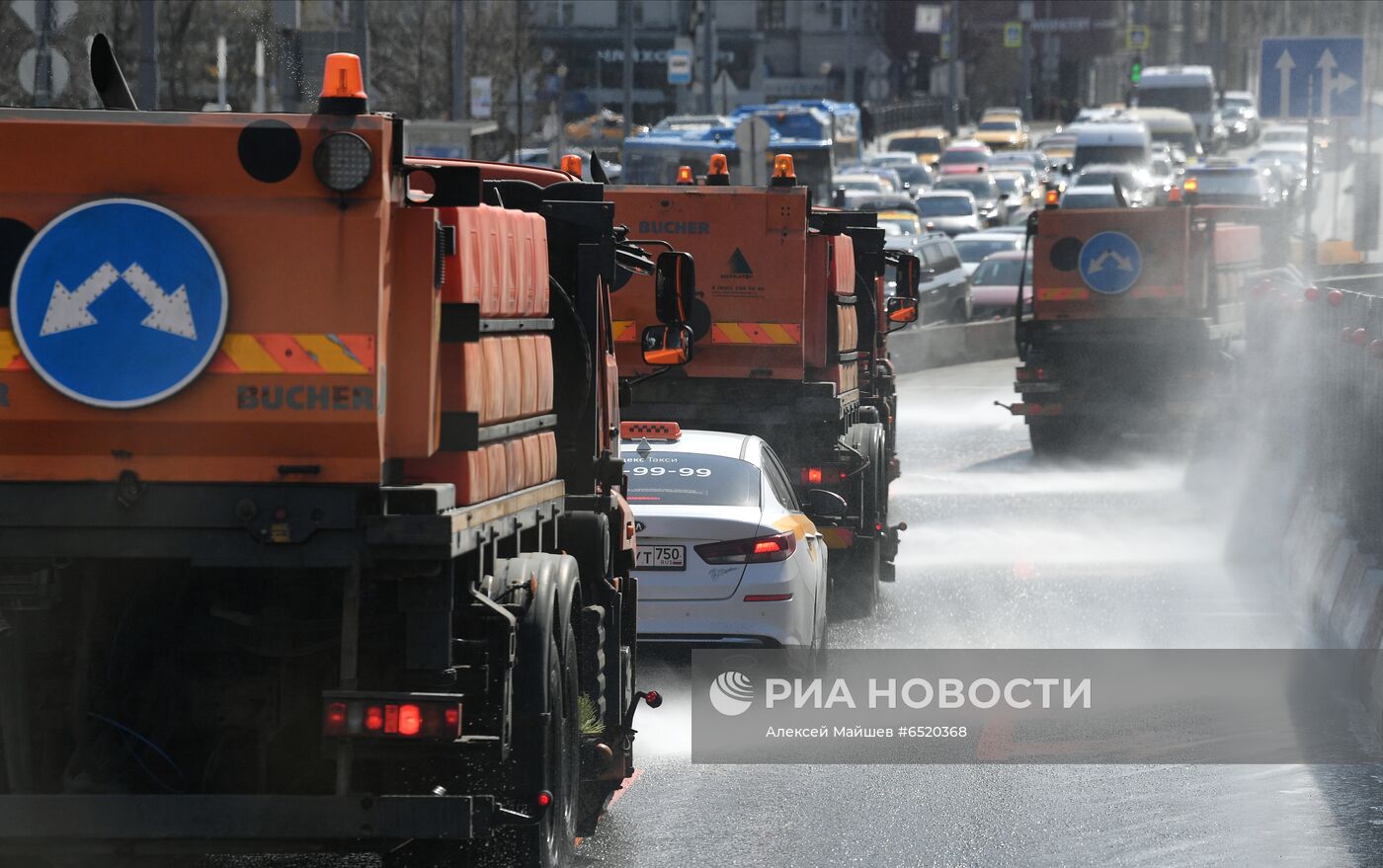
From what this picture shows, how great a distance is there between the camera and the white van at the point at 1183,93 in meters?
88.8

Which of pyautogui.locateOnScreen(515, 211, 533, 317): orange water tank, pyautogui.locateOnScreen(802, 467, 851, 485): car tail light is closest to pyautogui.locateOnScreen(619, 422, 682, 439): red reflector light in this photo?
pyautogui.locateOnScreen(802, 467, 851, 485): car tail light

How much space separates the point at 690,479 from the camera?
11.8 m

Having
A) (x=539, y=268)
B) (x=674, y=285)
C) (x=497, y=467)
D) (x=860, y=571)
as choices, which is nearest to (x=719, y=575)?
(x=674, y=285)

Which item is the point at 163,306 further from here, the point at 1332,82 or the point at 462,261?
the point at 1332,82

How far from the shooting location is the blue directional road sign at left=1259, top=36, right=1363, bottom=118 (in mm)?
26547

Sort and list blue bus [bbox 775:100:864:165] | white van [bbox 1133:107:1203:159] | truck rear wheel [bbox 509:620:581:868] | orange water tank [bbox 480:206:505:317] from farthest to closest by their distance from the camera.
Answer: white van [bbox 1133:107:1203:159]
blue bus [bbox 775:100:864:165]
truck rear wheel [bbox 509:620:581:868]
orange water tank [bbox 480:206:505:317]

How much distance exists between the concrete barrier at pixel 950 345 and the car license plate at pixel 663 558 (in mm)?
25373

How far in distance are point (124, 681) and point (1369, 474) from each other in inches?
335

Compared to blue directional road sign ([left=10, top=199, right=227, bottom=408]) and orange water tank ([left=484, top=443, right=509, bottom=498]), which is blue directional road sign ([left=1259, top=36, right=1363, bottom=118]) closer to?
orange water tank ([left=484, top=443, right=509, bottom=498])

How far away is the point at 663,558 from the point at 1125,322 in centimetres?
1460

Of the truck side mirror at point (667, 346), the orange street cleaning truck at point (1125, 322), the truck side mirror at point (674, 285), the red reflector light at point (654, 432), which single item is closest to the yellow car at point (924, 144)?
the orange street cleaning truck at point (1125, 322)

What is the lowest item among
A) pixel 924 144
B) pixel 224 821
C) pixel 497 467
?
pixel 924 144

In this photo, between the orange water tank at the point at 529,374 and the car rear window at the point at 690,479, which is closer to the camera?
the orange water tank at the point at 529,374

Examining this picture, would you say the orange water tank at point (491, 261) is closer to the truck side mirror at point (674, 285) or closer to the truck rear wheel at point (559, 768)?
the truck rear wheel at point (559, 768)
